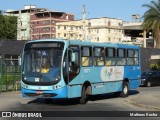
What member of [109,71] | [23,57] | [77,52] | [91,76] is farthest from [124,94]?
[23,57]

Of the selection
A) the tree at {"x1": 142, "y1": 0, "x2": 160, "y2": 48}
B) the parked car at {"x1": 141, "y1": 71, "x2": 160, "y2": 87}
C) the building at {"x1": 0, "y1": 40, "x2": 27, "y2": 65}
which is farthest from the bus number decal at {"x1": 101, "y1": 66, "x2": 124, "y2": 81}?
the tree at {"x1": 142, "y1": 0, "x2": 160, "y2": 48}

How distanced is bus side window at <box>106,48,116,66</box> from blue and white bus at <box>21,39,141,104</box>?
4.1 inches

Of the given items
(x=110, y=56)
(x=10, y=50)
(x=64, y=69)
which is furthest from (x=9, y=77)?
(x=10, y=50)

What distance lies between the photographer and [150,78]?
39125 mm

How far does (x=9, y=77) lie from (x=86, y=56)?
34.2ft

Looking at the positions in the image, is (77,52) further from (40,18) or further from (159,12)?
(40,18)

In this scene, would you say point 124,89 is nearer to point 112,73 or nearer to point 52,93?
point 112,73

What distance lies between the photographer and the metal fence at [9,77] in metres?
28.7

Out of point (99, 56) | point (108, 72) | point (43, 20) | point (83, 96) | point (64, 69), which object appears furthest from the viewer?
point (43, 20)

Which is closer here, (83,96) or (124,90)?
(83,96)

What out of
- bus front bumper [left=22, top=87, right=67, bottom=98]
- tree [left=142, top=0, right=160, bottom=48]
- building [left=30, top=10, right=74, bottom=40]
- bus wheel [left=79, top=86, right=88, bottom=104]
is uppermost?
building [left=30, top=10, right=74, bottom=40]

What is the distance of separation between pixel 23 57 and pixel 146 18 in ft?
145

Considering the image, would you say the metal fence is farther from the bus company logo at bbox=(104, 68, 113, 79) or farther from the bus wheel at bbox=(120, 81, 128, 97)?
the bus company logo at bbox=(104, 68, 113, 79)

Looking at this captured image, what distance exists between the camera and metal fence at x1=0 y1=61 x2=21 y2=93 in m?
28.7
